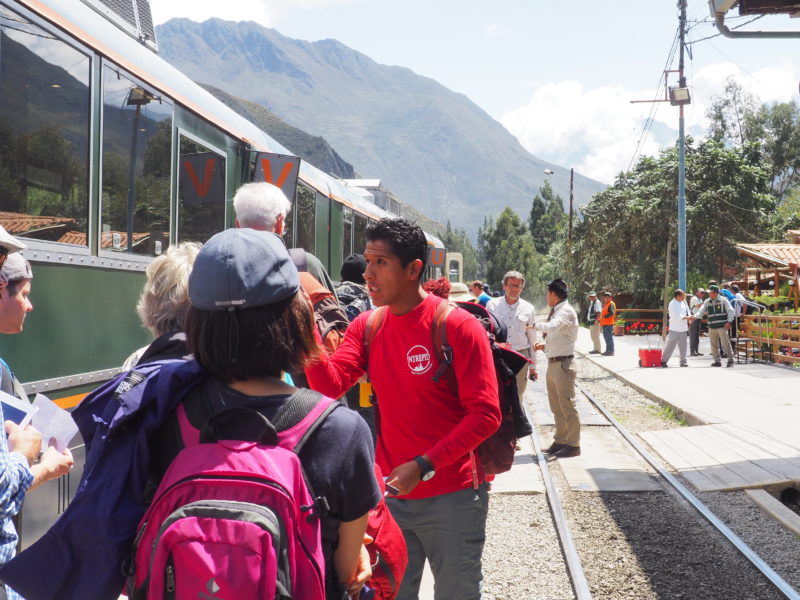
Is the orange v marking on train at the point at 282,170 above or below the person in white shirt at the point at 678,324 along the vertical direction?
above

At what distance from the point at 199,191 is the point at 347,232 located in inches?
276

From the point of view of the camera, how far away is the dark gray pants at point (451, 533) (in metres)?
2.99

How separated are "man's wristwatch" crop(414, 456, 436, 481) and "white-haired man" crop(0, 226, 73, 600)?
3.63ft

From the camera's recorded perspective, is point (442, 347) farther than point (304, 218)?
No

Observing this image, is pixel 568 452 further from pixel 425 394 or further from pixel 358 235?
pixel 358 235

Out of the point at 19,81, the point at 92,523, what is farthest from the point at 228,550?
the point at 19,81

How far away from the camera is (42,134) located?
403 cm

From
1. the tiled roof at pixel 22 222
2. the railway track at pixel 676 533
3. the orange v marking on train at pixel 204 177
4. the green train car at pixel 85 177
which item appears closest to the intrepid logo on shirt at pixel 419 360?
the green train car at pixel 85 177

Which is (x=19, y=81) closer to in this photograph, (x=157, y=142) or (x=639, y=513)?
(x=157, y=142)

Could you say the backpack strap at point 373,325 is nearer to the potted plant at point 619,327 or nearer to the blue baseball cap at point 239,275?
the blue baseball cap at point 239,275

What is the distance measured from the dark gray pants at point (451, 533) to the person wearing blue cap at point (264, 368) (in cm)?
127

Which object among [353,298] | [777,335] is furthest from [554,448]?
[777,335]

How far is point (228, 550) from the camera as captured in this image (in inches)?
57.6

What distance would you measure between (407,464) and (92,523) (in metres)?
1.31
